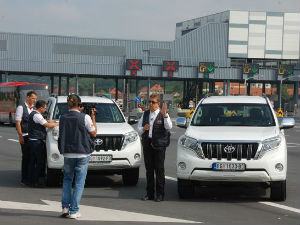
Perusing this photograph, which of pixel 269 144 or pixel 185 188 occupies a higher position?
pixel 269 144

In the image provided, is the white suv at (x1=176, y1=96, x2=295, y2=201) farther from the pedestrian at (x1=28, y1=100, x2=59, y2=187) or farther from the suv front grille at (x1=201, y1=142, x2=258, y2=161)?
the pedestrian at (x1=28, y1=100, x2=59, y2=187)

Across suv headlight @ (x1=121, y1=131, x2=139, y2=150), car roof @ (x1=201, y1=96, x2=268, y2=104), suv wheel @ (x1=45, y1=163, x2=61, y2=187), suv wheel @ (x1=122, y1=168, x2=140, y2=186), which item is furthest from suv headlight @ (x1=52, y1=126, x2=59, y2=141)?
car roof @ (x1=201, y1=96, x2=268, y2=104)

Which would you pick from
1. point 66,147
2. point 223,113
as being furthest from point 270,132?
point 66,147

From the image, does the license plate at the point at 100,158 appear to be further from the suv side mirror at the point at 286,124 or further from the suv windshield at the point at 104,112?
the suv side mirror at the point at 286,124

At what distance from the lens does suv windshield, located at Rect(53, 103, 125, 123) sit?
13859 millimetres

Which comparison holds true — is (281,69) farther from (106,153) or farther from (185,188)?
(185,188)

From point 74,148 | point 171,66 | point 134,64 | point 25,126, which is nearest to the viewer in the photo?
point 74,148

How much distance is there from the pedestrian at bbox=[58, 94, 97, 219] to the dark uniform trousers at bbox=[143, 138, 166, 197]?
84.3 inches

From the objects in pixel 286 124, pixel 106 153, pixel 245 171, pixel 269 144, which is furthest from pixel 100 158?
pixel 286 124

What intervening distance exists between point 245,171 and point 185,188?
40.5 inches

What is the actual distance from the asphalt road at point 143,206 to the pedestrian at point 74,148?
0.82 feet

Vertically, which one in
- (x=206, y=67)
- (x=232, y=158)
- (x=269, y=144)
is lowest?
(x=232, y=158)

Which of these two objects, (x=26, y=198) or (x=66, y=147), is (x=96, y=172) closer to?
(x=26, y=198)

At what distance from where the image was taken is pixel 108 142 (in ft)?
41.1
